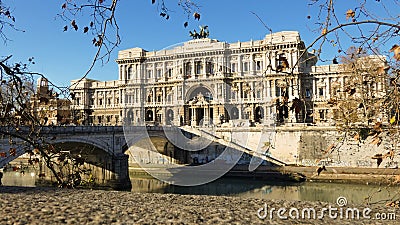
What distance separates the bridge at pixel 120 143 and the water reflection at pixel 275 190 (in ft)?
8.21

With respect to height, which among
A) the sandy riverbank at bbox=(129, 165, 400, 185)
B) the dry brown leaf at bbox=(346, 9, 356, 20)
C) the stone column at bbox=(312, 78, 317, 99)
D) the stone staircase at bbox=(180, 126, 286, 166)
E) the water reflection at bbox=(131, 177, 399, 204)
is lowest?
the water reflection at bbox=(131, 177, 399, 204)

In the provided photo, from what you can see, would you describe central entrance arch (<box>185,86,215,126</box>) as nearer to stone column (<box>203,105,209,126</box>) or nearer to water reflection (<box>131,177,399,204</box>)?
stone column (<box>203,105,209,126</box>)

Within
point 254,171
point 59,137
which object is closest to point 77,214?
point 59,137

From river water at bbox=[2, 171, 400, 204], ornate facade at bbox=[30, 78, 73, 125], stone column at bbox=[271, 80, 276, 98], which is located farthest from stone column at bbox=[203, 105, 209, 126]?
ornate facade at bbox=[30, 78, 73, 125]

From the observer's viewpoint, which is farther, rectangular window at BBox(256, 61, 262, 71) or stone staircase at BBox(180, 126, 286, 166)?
rectangular window at BBox(256, 61, 262, 71)

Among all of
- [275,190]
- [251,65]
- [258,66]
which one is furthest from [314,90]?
[275,190]

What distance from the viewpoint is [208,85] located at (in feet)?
158

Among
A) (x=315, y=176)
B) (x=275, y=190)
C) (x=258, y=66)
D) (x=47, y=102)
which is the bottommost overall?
(x=275, y=190)
